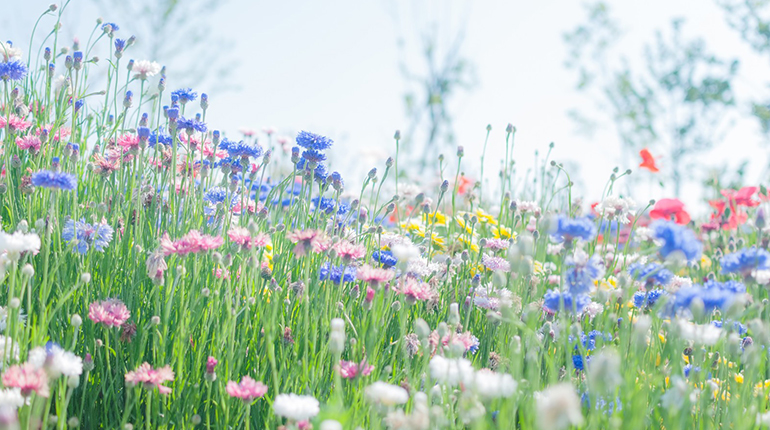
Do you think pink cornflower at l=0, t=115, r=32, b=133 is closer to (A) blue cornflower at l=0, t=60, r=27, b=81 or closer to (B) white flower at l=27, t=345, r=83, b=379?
(A) blue cornflower at l=0, t=60, r=27, b=81

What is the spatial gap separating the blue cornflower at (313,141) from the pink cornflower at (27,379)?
1251mm

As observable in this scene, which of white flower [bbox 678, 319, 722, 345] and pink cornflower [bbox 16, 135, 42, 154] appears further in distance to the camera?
pink cornflower [bbox 16, 135, 42, 154]

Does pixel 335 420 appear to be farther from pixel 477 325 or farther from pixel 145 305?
pixel 477 325

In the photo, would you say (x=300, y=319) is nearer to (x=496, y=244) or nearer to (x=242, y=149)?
(x=242, y=149)

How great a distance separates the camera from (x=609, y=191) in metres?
3.30

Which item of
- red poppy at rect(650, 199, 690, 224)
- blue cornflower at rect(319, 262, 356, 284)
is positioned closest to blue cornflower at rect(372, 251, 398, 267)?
blue cornflower at rect(319, 262, 356, 284)

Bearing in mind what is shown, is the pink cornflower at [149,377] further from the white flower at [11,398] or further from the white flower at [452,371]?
the white flower at [452,371]

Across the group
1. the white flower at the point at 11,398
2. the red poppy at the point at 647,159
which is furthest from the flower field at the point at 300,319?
the red poppy at the point at 647,159

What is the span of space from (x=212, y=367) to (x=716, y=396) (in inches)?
61.2

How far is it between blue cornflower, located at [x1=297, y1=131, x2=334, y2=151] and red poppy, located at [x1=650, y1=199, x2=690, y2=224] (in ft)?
8.18

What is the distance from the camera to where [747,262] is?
1.64 m

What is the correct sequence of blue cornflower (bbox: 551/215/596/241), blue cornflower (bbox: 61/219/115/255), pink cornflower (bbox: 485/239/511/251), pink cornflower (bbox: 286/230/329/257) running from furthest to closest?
1. pink cornflower (bbox: 485/239/511/251)
2. blue cornflower (bbox: 61/219/115/255)
3. pink cornflower (bbox: 286/230/329/257)
4. blue cornflower (bbox: 551/215/596/241)

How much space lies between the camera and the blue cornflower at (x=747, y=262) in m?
1.61

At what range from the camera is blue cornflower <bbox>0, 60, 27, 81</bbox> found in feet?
8.13
